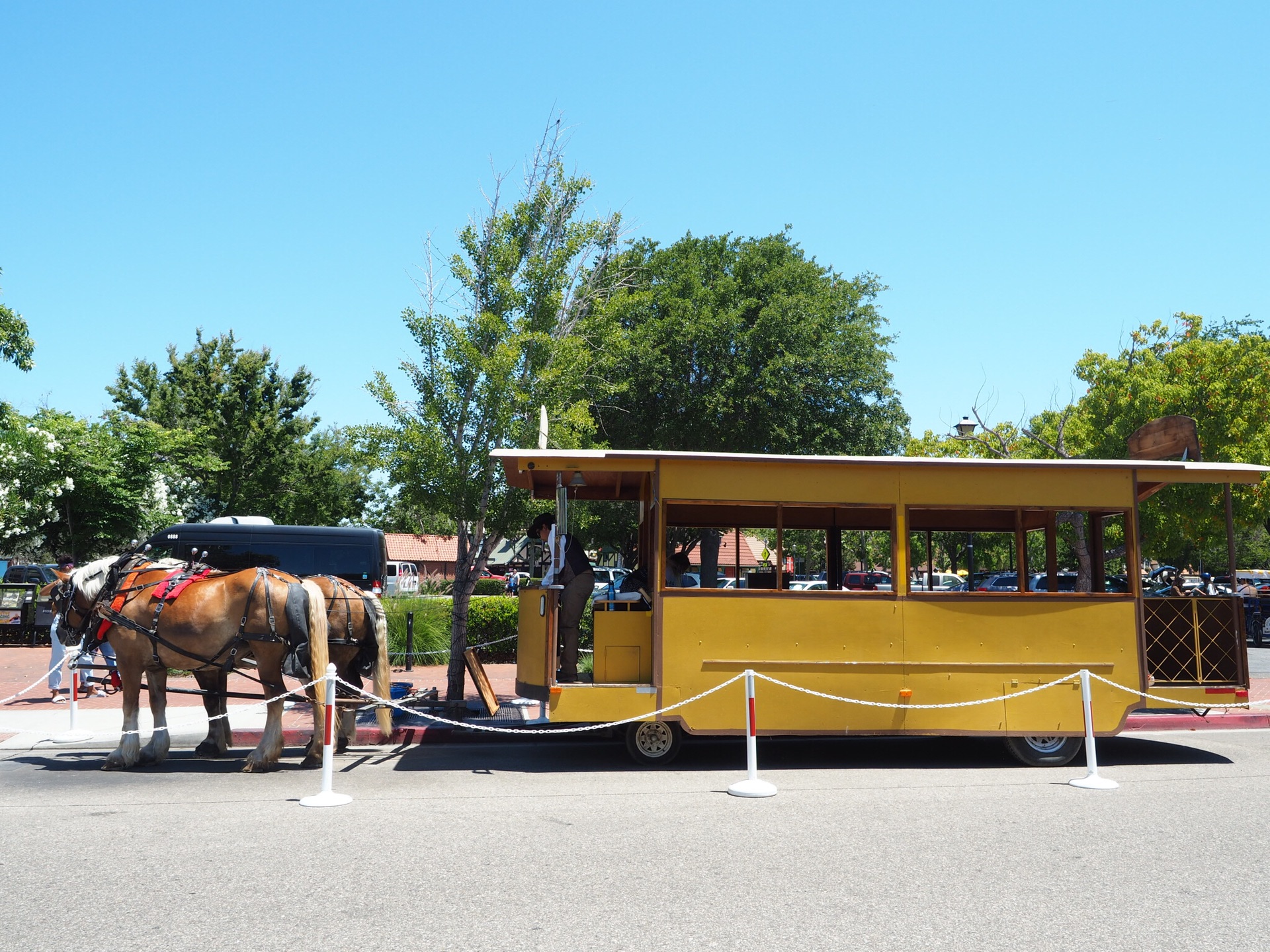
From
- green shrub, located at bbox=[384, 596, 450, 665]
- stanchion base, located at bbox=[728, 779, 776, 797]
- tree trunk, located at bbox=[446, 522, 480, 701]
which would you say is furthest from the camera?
green shrub, located at bbox=[384, 596, 450, 665]

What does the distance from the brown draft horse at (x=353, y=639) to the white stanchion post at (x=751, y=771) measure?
3.63 metres

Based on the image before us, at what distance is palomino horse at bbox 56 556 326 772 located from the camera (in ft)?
29.0

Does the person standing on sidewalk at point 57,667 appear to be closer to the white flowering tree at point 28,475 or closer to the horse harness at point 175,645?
the horse harness at point 175,645

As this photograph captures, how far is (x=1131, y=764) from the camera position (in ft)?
30.2

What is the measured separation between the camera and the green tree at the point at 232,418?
3203 centimetres

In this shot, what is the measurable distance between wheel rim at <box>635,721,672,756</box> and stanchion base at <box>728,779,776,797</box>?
1.39m

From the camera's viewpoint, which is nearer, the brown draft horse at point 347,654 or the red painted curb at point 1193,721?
the brown draft horse at point 347,654

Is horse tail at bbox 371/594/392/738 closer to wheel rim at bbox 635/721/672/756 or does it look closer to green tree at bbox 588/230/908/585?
wheel rim at bbox 635/721/672/756

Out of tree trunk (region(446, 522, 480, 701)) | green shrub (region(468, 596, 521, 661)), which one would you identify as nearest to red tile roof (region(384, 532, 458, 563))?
green shrub (region(468, 596, 521, 661))

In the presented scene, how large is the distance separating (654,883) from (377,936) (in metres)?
1.50

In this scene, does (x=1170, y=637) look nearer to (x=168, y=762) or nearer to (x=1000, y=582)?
(x=168, y=762)

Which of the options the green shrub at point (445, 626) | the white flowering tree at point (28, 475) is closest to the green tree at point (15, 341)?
the white flowering tree at point (28, 475)

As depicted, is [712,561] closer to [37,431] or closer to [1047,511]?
[1047,511]

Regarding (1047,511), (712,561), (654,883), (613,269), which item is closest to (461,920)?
(654,883)
